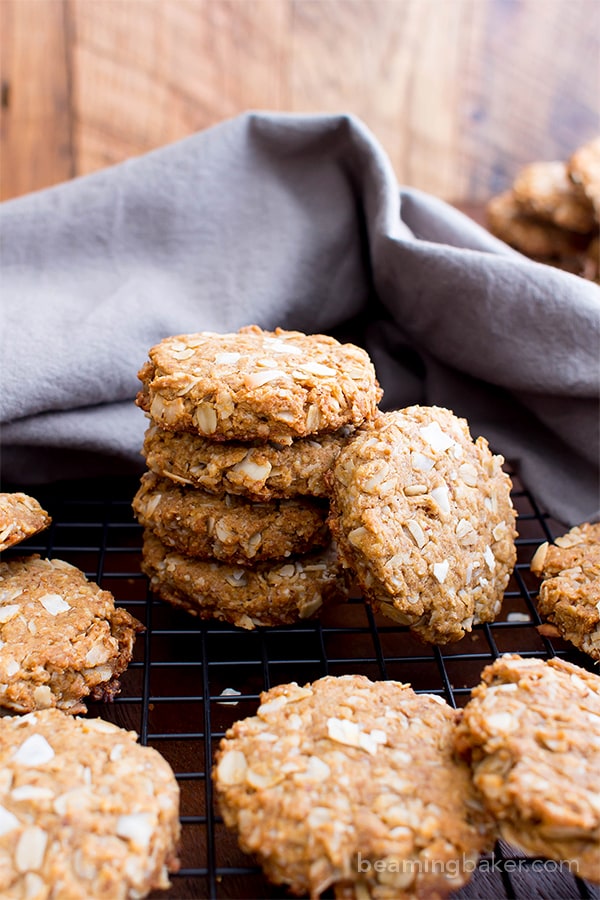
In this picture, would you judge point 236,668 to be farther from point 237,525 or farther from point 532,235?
point 532,235

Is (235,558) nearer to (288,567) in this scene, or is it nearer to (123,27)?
(288,567)

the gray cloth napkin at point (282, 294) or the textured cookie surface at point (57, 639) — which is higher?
the gray cloth napkin at point (282, 294)

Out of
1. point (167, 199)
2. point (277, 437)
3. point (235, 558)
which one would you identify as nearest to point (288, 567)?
point (235, 558)

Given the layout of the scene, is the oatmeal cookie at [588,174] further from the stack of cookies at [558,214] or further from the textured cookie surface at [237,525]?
the textured cookie surface at [237,525]

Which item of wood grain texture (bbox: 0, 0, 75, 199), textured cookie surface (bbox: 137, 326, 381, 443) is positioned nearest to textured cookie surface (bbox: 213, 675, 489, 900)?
textured cookie surface (bbox: 137, 326, 381, 443)

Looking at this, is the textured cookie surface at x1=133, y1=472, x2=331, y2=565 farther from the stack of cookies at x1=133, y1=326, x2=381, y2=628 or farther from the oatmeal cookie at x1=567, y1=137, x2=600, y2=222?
the oatmeal cookie at x1=567, y1=137, x2=600, y2=222

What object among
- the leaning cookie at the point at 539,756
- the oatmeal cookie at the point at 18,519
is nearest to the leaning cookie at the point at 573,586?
the leaning cookie at the point at 539,756

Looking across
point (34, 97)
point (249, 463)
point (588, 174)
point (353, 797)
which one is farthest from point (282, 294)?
point (34, 97)
